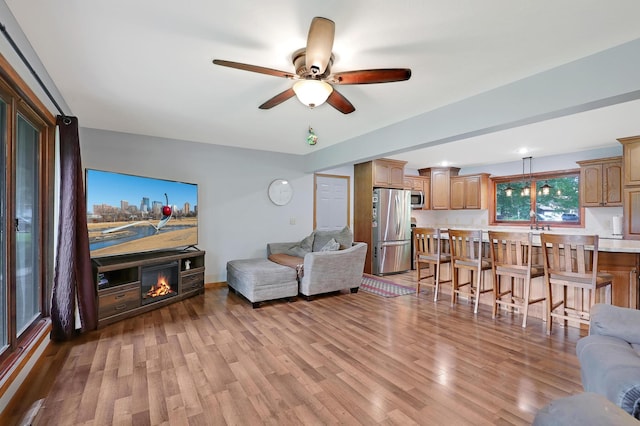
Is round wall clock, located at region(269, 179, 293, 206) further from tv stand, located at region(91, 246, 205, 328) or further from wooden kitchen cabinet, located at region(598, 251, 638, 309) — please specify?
wooden kitchen cabinet, located at region(598, 251, 638, 309)

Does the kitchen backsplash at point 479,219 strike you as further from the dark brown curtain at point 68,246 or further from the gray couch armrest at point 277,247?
the dark brown curtain at point 68,246

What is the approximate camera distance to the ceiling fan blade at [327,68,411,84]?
1.88 metres

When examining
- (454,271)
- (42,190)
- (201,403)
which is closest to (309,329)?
(201,403)

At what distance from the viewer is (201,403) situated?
186 centimetres

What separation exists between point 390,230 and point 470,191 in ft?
7.55

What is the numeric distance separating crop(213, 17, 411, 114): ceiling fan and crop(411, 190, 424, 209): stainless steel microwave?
4.78 metres

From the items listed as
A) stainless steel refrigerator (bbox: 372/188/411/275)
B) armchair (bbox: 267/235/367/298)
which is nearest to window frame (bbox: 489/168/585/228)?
stainless steel refrigerator (bbox: 372/188/411/275)

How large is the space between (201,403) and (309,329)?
1.37 m

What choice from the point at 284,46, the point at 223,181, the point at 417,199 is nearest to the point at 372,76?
the point at 284,46

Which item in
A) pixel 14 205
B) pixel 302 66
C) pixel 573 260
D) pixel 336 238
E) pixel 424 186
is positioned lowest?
pixel 573 260

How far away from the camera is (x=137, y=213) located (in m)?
3.55

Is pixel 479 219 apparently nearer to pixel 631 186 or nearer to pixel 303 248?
pixel 631 186

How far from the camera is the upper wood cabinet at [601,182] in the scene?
15.1 feet

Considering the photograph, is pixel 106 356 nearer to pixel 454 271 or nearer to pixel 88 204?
pixel 88 204
